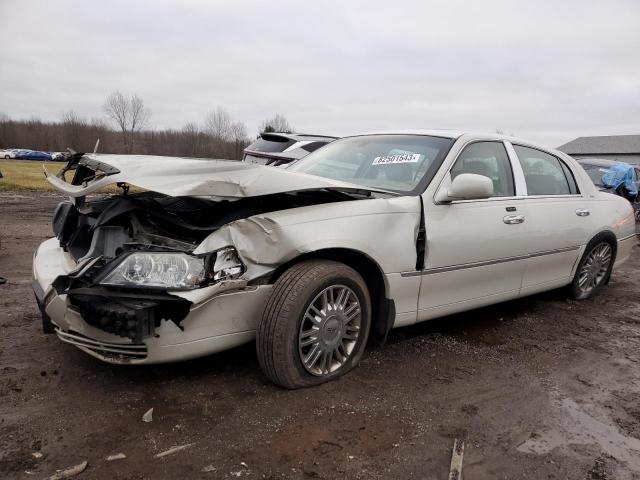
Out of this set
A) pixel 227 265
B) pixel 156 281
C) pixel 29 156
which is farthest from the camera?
pixel 29 156

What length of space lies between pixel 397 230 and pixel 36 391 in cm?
230

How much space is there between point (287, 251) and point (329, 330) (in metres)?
0.57

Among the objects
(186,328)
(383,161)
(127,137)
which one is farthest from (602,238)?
(127,137)

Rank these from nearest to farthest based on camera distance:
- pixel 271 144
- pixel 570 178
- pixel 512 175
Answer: pixel 512 175 < pixel 570 178 < pixel 271 144

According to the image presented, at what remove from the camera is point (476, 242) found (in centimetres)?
346

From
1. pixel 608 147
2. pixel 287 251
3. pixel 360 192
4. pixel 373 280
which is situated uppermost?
pixel 608 147

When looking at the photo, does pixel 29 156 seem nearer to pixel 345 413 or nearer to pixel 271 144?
pixel 271 144

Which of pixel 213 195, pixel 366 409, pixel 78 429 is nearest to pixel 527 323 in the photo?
pixel 366 409

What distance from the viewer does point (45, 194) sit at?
15641 millimetres

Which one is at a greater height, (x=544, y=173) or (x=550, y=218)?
(x=544, y=173)

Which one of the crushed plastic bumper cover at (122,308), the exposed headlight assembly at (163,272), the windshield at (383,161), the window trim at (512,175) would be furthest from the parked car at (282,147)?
the crushed plastic bumper cover at (122,308)

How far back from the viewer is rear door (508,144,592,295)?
405 centimetres

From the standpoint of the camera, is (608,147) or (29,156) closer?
(29,156)

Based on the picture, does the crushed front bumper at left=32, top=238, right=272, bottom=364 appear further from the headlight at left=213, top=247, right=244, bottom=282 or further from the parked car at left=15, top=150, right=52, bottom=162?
the parked car at left=15, top=150, right=52, bottom=162
